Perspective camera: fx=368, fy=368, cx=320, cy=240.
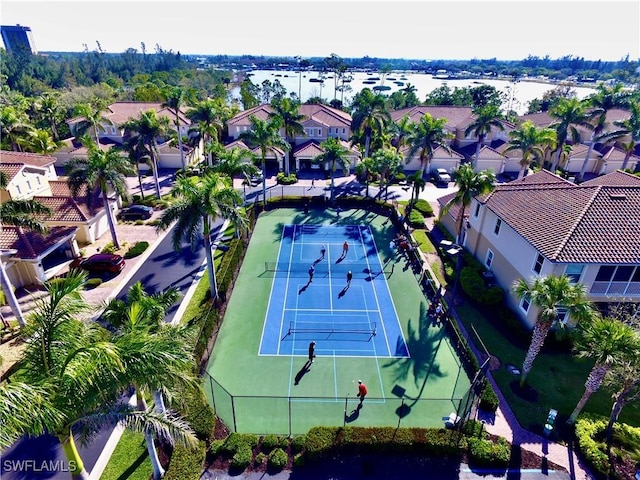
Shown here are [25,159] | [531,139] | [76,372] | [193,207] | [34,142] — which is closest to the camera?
[76,372]

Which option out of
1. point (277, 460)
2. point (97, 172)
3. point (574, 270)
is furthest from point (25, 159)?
point (574, 270)

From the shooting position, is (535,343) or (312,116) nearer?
(535,343)

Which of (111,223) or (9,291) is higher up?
(9,291)

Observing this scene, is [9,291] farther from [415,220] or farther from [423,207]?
[423,207]

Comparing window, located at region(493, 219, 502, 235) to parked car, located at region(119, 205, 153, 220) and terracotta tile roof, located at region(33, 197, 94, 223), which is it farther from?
terracotta tile roof, located at region(33, 197, 94, 223)

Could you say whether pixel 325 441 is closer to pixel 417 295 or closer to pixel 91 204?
pixel 417 295

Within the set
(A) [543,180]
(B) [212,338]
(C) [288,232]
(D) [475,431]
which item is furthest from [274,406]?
(A) [543,180]

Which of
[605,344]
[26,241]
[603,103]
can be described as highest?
[603,103]

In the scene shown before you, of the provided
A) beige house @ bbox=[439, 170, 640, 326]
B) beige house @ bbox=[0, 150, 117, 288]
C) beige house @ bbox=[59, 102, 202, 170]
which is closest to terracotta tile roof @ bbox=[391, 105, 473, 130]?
beige house @ bbox=[59, 102, 202, 170]
